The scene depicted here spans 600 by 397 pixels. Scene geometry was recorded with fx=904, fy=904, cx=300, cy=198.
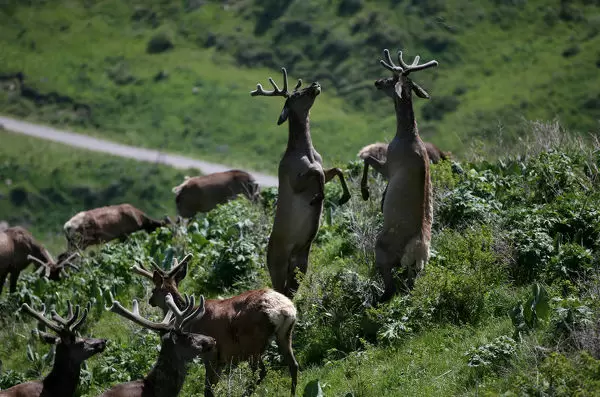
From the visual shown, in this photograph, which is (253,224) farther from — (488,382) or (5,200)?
(5,200)

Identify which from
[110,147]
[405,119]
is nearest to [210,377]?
[405,119]

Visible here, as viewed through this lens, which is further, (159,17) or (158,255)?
(159,17)

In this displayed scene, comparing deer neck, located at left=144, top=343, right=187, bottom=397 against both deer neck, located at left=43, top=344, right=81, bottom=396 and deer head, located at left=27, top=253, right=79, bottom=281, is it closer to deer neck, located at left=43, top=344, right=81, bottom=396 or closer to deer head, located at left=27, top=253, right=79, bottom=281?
deer neck, located at left=43, top=344, right=81, bottom=396

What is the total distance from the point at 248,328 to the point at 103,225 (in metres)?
11.5

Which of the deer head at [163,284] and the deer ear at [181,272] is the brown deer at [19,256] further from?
the deer head at [163,284]

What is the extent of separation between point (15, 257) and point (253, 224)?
6.34 m

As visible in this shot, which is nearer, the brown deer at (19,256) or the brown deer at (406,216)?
the brown deer at (406,216)

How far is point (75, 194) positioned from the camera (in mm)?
38094

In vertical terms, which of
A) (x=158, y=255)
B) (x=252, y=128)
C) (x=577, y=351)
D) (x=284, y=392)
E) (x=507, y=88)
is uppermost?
(x=577, y=351)

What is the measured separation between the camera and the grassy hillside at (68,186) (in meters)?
36.9

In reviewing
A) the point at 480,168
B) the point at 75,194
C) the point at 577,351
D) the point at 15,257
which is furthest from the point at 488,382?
the point at 75,194

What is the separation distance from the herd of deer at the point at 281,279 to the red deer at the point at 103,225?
27.9ft

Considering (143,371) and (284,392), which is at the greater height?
(284,392)

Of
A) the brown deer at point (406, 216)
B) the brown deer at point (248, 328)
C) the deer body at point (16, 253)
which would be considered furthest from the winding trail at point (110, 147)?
the brown deer at point (248, 328)
